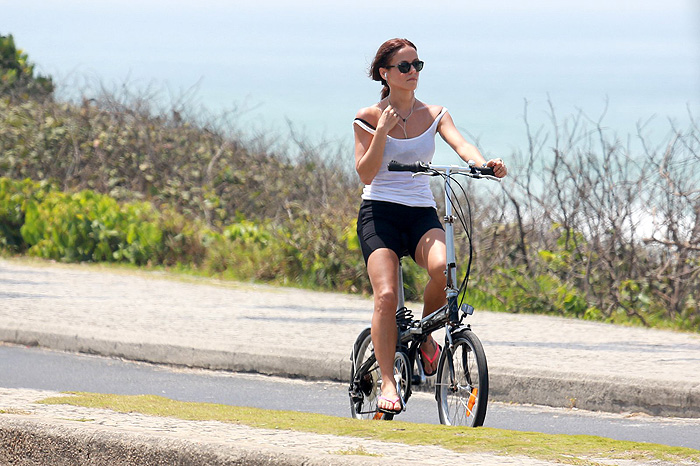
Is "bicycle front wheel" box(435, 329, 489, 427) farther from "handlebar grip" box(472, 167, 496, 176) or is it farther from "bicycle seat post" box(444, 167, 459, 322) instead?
"handlebar grip" box(472, 167, 496, 176)

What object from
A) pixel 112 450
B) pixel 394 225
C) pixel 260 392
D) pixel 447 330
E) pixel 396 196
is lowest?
pixel 260 392

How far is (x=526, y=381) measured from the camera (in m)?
7.39

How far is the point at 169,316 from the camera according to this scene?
34.2 feet

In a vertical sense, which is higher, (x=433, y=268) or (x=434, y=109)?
(x=434, y=109)

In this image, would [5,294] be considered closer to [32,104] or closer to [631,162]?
[631,162]

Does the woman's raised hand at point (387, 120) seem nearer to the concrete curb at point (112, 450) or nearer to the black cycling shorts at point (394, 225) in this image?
the black cycling shorts at point (394, 225)

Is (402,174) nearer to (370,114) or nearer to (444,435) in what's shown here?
(370,114)

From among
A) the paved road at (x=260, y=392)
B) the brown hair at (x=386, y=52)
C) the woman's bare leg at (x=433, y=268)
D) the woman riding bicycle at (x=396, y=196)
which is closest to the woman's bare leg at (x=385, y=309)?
the woman riding bicycle at (x=396, y=196)

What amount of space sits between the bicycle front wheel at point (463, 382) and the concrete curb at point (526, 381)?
1.84 meters

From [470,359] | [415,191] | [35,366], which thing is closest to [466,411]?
[470,359]

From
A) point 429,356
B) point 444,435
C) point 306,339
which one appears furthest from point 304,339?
point 444,435

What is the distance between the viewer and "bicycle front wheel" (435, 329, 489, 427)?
529 cm

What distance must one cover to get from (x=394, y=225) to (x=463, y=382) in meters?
0.94

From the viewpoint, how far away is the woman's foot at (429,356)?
580 cm
